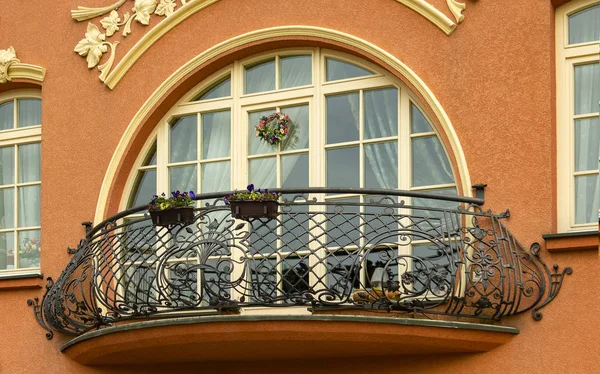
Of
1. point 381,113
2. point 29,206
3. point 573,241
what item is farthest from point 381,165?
point 29,206

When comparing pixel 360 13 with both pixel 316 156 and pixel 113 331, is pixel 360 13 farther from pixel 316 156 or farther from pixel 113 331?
pixel 113 331

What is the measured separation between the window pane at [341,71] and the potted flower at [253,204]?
1.96m

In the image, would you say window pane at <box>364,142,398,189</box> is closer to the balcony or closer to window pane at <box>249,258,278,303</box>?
the balcony

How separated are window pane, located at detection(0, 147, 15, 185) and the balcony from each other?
187cm

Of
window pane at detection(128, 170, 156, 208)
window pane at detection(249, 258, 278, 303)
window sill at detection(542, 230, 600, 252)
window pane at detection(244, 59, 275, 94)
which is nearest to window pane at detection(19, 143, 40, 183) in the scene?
window pane at detection(128, 170, 156, 208)

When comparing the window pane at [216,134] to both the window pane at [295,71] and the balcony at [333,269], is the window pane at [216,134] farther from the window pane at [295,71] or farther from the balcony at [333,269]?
the window pane at [295,71]

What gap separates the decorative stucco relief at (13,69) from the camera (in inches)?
543

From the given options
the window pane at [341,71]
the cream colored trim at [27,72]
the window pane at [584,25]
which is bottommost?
the window pane at [341,71]

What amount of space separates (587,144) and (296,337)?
3.04 metres

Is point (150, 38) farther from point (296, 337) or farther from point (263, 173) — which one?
point (296, 337)

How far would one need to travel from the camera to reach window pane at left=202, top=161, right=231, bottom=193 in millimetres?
12820

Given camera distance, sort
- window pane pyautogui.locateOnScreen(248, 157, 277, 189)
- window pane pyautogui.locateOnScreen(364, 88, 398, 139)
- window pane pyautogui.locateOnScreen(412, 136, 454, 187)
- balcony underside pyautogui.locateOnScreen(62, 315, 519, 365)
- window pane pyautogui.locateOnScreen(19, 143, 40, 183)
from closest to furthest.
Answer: balcony underside pyautogui.locateOnScreen(62, 315, 519, 365)
window pane pyautogui.locateOnScreen(412, 136, 454, 187)
window pane pyautogui.locateOnScreen(364, 88, 398, 139)
window pane pyautogui.locateOnScreen(248, 157, 277, 189)
window pane pyautogui.locateOnScreen(19, 143, 40, 183)

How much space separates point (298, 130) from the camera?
1255 cm

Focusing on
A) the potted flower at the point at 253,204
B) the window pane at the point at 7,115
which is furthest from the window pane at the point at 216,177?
the window pane at the point at 7,115
